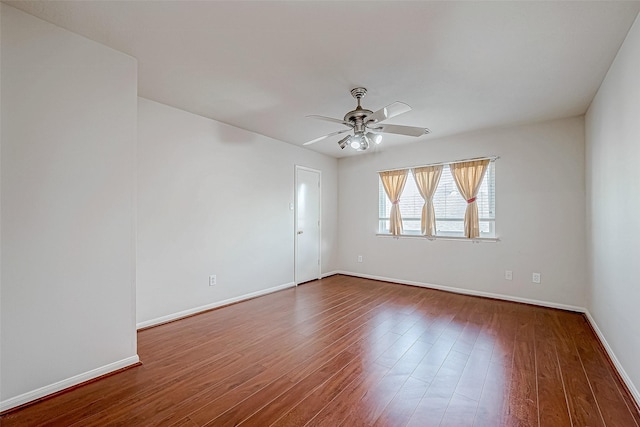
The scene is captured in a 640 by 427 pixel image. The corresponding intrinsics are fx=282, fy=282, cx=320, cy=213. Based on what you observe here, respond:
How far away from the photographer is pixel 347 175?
19.6 ft

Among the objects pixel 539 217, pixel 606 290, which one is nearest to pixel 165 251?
pixel 606 290

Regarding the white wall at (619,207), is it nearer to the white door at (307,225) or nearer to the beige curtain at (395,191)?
the beige curtain at (395,191)

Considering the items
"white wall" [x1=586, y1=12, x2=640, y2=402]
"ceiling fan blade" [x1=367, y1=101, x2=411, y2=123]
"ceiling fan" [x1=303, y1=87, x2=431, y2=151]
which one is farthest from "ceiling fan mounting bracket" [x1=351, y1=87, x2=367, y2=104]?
"white wall" [x1=586, y1=12, x2=640, y2=402]

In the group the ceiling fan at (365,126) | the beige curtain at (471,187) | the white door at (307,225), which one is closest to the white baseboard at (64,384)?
the ceiling fan at (365,126)

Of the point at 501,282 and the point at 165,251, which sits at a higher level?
the point at 165,251

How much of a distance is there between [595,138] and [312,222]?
4099mm

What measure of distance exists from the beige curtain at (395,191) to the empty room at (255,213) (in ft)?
3.45

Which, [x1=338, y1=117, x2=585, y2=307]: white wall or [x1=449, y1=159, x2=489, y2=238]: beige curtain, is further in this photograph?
[x1=449, y1=159, x2=489, y2=238]: beige curtain

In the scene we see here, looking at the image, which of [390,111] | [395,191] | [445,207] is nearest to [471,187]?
[445,207]

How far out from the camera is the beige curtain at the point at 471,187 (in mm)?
4316

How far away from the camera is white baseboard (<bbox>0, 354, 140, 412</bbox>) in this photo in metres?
1.80

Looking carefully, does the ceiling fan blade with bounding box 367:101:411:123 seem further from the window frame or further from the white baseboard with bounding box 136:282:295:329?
the white baseboard with bounding box 136:282:295:329

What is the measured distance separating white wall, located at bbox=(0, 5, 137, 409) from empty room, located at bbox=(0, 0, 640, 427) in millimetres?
13

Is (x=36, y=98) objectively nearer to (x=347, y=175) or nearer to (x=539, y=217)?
(x=347, y=175)
